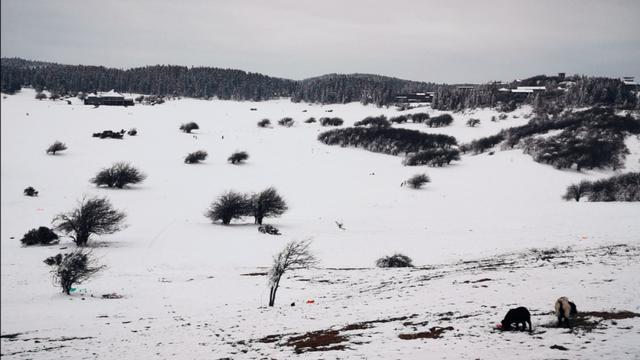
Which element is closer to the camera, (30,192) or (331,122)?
(30,192)

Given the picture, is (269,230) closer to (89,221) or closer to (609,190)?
(89,221)

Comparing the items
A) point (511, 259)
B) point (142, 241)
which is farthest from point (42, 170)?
point (511, 259)

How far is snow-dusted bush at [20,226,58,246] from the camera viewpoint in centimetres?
2998

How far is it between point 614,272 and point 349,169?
50.8m

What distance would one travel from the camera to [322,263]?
1195 inches

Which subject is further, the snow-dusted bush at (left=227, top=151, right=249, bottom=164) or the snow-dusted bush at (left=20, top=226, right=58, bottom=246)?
the snow-dusted bush at (left=227, top=151, right=249, bottom=164)

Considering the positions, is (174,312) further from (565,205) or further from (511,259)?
(565,205)

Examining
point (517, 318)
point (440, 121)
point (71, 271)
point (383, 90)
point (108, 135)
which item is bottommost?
point (71, 271)

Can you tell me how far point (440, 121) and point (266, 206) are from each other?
80.9 meters

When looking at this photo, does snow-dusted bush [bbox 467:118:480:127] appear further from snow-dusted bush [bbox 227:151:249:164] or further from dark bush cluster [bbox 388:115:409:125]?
snow-dusted bush [bbox 227:151:249:164]

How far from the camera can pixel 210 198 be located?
159 ft

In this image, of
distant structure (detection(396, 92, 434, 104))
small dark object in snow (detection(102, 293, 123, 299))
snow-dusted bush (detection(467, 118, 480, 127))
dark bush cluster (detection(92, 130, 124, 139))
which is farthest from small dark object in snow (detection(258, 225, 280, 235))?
distant structure (detection(396, 92, 434, 104))

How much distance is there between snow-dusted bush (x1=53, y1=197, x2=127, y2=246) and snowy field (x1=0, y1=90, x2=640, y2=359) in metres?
1.13

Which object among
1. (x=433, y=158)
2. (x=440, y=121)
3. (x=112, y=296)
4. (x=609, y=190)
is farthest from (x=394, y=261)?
(x=440, y=121)
